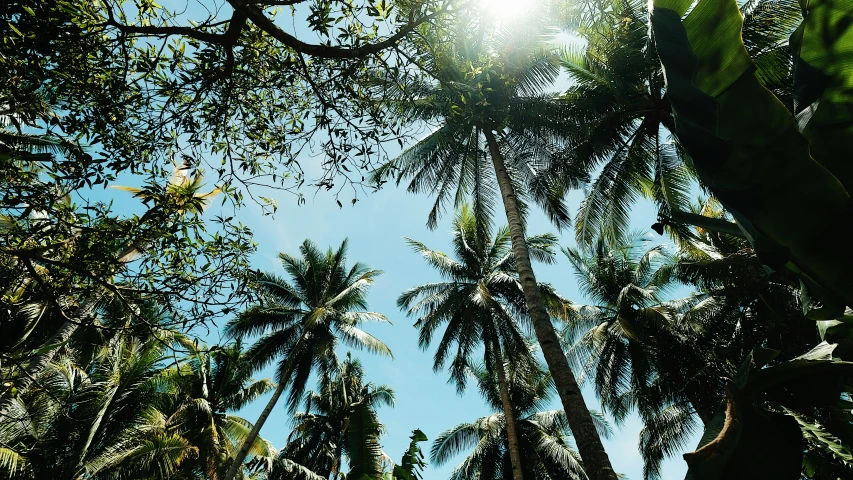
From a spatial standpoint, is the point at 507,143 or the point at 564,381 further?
the point at 507,143

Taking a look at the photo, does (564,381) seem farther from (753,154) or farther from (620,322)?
(620,322)

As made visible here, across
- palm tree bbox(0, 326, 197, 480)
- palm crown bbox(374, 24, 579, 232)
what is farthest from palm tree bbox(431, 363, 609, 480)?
palm tree bbox(0, 326, 197, 480)

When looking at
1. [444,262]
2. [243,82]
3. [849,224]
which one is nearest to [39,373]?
[243,82]

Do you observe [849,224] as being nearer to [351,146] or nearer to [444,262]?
[351,146]

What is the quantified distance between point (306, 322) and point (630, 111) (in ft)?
45.4

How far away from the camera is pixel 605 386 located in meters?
18.6

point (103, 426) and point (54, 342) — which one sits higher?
point (54, 342)

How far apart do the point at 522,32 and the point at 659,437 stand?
16171mm

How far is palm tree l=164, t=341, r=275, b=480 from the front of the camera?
16047 mm

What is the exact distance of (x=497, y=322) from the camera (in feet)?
60.8

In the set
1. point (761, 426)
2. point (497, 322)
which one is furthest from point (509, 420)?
point (761, 426)

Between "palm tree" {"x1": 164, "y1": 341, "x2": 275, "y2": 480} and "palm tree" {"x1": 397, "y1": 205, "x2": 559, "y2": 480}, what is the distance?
744cm

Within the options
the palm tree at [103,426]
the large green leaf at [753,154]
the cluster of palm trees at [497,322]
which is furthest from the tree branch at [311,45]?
the palm tree at [103,426]

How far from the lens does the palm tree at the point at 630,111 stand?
10805 mm
